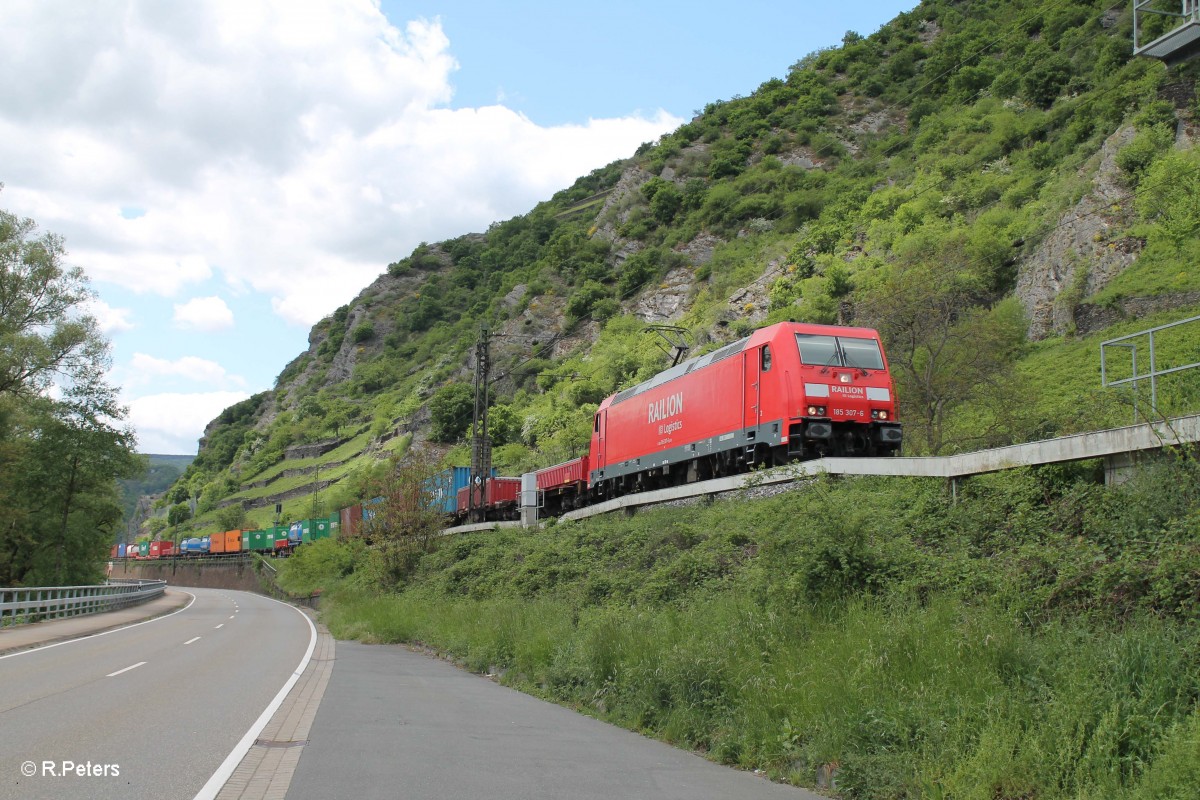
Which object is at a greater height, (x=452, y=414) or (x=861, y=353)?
(x=452, y=414)

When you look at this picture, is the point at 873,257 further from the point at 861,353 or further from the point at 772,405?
the point at 772,405

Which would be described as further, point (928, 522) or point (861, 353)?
point (861, 353)

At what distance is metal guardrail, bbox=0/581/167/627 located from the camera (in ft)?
90.2

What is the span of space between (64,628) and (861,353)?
23.3 metres

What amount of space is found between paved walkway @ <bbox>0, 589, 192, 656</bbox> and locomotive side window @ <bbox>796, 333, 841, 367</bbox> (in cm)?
1750

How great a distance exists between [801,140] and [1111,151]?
221 feet

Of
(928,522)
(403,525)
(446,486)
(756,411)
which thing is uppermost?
(756,411)

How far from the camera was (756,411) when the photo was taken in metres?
20.7

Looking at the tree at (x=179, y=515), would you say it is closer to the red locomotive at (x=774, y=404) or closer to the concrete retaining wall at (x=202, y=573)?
the concrete retaining wall at (x=202, y=573)

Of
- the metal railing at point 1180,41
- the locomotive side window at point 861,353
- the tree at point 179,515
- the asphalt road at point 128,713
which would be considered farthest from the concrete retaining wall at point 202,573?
the metal railing at point 1180,41

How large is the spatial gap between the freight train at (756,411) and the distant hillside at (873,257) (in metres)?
2.45

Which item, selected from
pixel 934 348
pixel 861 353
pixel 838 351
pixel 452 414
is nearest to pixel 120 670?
pixel 838 351

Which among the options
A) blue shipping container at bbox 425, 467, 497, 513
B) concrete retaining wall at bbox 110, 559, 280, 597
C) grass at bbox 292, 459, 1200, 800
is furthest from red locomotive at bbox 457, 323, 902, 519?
concrete retaining wall at bbox 110, 559, 280, 597

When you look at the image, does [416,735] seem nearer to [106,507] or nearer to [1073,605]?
[1073,605]
